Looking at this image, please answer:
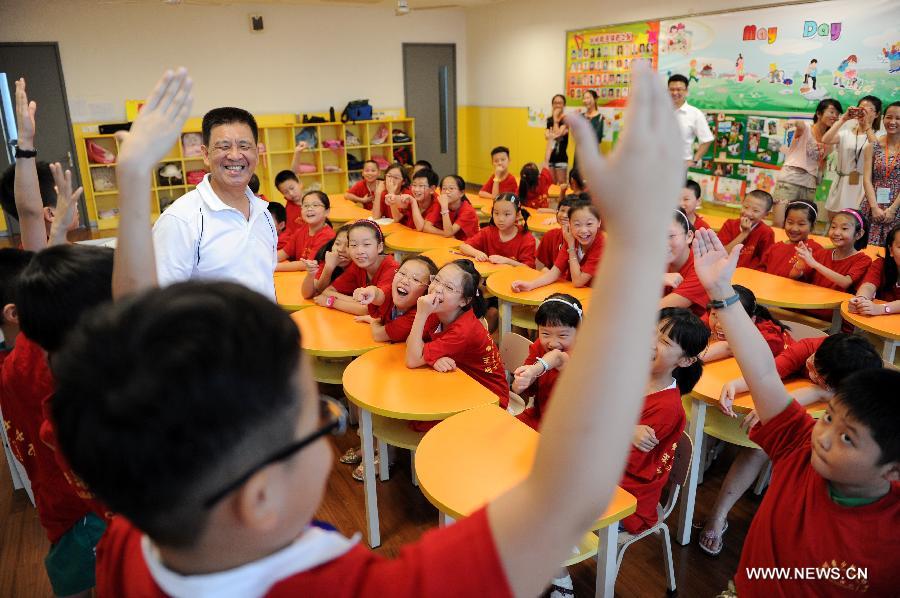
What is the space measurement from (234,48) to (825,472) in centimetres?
964

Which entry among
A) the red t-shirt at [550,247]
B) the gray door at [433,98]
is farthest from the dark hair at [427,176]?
the gray door at [433,98]

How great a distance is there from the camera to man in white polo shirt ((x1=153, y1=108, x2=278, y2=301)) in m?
1.91

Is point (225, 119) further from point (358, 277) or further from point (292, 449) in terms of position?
point (292, 449)

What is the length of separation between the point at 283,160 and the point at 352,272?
22.2 ft

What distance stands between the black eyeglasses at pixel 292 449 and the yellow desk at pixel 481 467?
1.01 metres

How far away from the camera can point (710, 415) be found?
2.52 meters

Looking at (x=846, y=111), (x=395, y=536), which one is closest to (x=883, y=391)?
(x=395, y=536)

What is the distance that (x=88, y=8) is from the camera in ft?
26.3

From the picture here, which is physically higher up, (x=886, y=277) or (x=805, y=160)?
(x=805, y=160)

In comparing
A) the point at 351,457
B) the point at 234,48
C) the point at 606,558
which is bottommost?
the point at 351,457

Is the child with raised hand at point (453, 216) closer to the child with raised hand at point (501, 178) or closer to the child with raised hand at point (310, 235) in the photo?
the child with raised hand at point (310, 235)

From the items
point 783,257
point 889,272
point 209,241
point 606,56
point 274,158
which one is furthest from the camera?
point 274,158

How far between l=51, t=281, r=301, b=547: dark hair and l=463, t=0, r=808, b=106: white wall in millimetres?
7729

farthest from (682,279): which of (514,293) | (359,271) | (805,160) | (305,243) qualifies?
(805,160)
